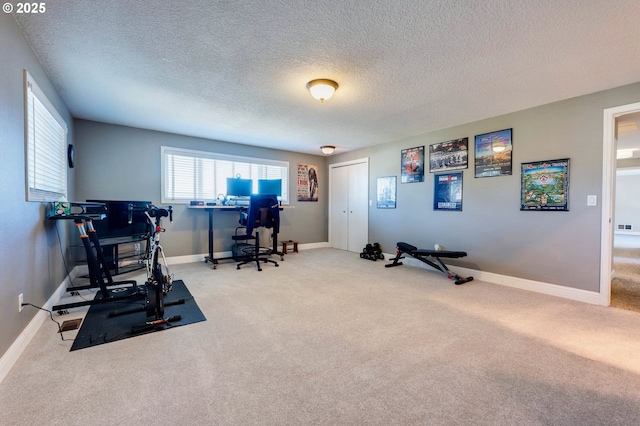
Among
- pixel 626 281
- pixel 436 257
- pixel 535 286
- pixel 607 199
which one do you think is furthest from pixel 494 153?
pixel 626 281

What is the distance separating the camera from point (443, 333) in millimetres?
2305

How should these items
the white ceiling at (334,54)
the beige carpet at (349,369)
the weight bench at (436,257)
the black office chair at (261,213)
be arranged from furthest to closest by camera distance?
the black office chair at (261,213), the weight bench at (436,257), the white ceiling at (334,54), the beige carpet at (349,369)

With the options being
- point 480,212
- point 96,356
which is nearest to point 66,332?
point 96,356

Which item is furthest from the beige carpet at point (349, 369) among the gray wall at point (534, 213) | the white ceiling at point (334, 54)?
the white ceiling at point (334, 54)

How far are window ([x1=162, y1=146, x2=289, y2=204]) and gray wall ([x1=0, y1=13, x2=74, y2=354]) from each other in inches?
95.1

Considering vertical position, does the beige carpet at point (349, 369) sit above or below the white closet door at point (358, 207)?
below

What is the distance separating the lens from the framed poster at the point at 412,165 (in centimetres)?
492

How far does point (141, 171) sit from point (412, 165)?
193 inches

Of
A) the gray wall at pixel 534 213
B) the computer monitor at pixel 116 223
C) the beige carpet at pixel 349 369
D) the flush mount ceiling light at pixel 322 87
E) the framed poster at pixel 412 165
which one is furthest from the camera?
the framed poster at pixel 412 165

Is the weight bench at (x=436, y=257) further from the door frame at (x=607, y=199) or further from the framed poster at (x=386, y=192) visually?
the door frame at (x=607, y=199)

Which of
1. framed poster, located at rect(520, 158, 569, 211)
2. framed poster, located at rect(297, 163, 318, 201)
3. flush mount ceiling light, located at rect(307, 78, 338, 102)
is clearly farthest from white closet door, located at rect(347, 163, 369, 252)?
flush mount ceiling light, located at rect(307, 78, 338, 102)

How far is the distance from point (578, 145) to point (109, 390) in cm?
499

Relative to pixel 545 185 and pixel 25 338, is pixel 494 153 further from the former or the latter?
pixel 25 338

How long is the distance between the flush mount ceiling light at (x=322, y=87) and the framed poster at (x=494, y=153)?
8.46 ft
